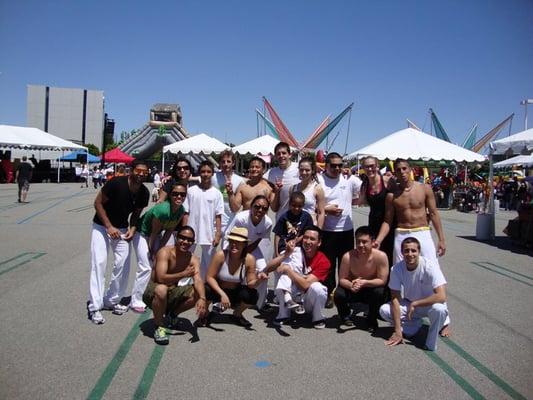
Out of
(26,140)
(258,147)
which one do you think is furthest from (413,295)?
(26,140)

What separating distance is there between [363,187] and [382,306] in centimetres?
164

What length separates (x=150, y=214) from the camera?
504 centimetres

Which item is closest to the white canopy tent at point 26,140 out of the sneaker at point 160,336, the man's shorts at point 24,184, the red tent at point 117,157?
the red tent at point 117,157

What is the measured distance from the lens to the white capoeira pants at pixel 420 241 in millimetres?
5008

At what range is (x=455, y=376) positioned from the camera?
12.2 feet

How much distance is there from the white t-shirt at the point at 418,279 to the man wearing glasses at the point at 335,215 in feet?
3.54

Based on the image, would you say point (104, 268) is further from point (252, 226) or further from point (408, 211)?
point (408, 211)

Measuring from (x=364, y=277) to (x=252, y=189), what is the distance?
1.68 m

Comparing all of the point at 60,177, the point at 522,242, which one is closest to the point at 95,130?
the point at 60,177

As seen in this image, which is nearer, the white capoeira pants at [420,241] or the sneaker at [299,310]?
the sneaker at [299,310]

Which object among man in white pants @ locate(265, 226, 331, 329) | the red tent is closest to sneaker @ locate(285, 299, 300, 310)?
man in white pants @ locate(265, 226, 331, 329)

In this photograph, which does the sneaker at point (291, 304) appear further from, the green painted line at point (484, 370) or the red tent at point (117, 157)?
the red tent at point (117, 157)

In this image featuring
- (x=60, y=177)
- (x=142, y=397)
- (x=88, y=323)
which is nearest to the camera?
(x=142, y=397)

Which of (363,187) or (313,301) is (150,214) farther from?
(363,187)
